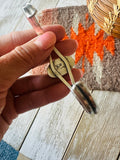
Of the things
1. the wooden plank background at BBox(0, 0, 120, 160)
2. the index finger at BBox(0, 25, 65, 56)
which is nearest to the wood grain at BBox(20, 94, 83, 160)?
the wooden plank background at BBox(0, 0, 120, 160)

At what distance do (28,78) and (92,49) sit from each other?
0.21m

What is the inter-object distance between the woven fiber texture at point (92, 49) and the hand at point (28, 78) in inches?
4.2

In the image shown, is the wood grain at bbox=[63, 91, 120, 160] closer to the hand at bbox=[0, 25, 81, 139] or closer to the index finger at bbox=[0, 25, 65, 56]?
the hand at bbox=[0, 25, 81, 139]

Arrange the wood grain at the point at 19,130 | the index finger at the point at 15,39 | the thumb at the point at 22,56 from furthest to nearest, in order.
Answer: the wood grain at the point at 19,130
the index finger at the point at 15,39
the thumb at the point at 22,56

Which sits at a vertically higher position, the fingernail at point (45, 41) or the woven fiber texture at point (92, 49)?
the fingernail at point (45, 41)

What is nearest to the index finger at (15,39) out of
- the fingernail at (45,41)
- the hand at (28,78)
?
the hand at (28,78)

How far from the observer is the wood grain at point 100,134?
0.56 metres

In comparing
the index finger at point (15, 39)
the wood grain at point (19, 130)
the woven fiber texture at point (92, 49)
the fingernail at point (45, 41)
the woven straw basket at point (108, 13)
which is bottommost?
the wood grain at point (19, 130)

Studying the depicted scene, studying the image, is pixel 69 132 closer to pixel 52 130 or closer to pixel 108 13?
pixel 52 130

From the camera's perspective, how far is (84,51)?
2.19 feet

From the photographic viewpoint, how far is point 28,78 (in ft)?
1.91

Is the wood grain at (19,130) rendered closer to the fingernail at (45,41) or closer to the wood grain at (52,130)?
the wood grain at (52,130)

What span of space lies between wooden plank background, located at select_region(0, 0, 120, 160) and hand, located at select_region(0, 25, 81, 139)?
9 centimetres

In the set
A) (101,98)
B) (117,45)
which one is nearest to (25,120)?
(101,98)
